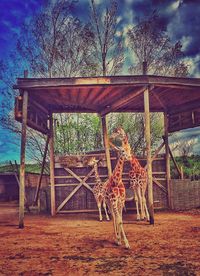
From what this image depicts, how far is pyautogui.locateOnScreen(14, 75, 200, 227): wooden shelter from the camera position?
31.6 ft

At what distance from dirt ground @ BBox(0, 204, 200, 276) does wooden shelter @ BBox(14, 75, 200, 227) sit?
117 centimetres

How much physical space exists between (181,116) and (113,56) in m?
7.82

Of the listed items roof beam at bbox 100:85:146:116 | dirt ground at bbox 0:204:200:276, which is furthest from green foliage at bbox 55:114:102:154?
dirt ground at bbox 0:204:200:276

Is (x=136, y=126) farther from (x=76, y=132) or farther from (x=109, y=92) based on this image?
(x=109, y=92)

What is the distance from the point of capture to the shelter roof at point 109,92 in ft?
31.6

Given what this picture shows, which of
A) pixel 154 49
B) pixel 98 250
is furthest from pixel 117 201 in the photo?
pixel 154 49

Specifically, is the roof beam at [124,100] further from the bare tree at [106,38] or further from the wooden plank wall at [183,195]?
the bare tree at [106,38]

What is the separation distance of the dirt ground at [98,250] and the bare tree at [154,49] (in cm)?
1304

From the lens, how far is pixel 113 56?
777 inches

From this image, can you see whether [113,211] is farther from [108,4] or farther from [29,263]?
[108,4]

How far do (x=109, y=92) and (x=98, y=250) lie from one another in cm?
591

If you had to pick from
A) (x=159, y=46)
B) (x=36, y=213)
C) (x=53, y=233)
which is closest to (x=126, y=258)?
(x=53, y=233)

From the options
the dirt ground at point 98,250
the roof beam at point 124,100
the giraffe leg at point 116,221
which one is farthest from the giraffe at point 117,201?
the roof beam at point 124,100

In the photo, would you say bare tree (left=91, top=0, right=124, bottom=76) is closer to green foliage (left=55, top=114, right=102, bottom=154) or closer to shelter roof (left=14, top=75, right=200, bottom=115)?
green foliage (left=55, top=114, right=102, bottom=154)
